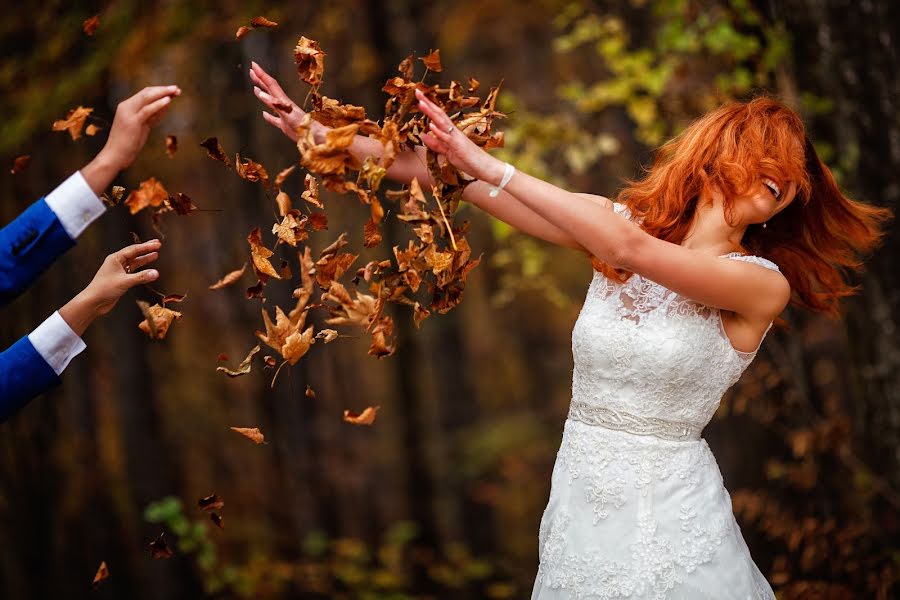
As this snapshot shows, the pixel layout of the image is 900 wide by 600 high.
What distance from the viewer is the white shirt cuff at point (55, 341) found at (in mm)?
2566

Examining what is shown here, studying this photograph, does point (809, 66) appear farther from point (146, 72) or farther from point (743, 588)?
point (146, 72)

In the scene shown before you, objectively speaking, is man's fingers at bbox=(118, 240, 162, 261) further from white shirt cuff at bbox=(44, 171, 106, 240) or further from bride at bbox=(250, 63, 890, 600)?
bride at bbox=(250, 63, 890, 600)

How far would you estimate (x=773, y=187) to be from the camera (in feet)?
8.95

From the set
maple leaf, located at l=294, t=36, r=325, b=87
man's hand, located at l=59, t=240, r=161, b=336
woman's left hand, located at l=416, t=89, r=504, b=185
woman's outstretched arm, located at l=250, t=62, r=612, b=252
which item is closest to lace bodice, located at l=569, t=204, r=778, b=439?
woman's outstretched arm, located at l=250, t=62, r=612, b=252

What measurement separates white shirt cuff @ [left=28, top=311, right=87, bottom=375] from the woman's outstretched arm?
87cm

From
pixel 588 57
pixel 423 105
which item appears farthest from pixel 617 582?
pixel 588 57

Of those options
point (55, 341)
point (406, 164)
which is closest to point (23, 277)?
point (55, 341)

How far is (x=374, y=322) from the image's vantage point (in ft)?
8.16

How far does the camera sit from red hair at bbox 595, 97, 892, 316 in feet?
8.95

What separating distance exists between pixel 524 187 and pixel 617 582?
4.11ft

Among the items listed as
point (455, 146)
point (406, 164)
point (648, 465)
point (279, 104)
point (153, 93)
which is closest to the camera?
point (455, 146)

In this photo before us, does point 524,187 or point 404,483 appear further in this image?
point 404,483

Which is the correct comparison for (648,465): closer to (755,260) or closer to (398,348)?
(755,260)

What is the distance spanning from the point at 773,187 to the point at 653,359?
2.10ft
